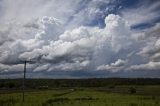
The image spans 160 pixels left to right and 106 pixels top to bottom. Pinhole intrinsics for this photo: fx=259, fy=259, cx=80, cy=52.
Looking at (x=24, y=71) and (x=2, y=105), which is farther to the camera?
(x=24, y=71)

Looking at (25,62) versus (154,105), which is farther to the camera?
(25,62)

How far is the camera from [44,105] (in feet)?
141

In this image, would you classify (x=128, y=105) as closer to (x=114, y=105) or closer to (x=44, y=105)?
(x=114, y=105)

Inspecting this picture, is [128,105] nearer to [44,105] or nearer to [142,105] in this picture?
[142,105]

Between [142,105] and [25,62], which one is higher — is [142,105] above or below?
below

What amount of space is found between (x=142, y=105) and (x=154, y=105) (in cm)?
200

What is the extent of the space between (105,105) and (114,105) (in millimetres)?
1544

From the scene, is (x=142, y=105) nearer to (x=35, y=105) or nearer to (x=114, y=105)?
(x=114, y=105)

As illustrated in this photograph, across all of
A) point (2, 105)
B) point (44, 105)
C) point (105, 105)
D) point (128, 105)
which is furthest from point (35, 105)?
point (128, 105)

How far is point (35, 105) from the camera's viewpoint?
138ft

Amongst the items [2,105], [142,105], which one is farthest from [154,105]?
[2,105]

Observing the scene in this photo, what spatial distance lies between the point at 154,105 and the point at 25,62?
1209 inches

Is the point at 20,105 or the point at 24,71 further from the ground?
the point at 24,71

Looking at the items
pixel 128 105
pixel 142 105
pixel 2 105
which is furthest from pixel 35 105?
pixel 142 105
